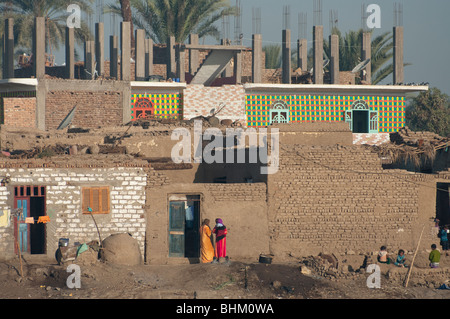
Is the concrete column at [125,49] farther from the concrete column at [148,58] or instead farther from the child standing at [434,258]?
the child standing at [434,258]

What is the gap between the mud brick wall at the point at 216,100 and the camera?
26859mm

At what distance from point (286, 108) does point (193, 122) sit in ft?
19.1

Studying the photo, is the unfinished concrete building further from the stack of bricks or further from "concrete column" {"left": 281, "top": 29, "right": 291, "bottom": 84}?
"concrete column" {"left": 281, "top": 29, "right": 291, "bottom": 84}

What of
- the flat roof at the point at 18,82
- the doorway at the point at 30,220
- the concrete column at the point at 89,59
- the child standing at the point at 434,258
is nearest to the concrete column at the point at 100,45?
the concrete column at the point at 89,59

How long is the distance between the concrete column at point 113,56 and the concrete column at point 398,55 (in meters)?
10.6

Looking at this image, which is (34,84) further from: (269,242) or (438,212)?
(438,212)

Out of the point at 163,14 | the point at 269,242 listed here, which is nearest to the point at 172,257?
the point at 269,242

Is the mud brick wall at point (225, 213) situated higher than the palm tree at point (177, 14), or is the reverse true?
the palm tree at point (177, 14)

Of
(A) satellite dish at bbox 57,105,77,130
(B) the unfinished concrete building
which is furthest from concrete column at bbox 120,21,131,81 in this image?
(B) the unfinished concrete building

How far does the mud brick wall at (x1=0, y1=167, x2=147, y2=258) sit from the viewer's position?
1633 cm

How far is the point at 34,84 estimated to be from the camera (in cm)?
2562

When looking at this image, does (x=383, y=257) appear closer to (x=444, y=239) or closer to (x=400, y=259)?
(x=400, y=259)

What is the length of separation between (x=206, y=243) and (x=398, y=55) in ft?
49.6

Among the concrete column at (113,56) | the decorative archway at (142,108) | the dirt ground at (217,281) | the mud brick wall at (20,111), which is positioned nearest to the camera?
the dirt ground at (217,281)
